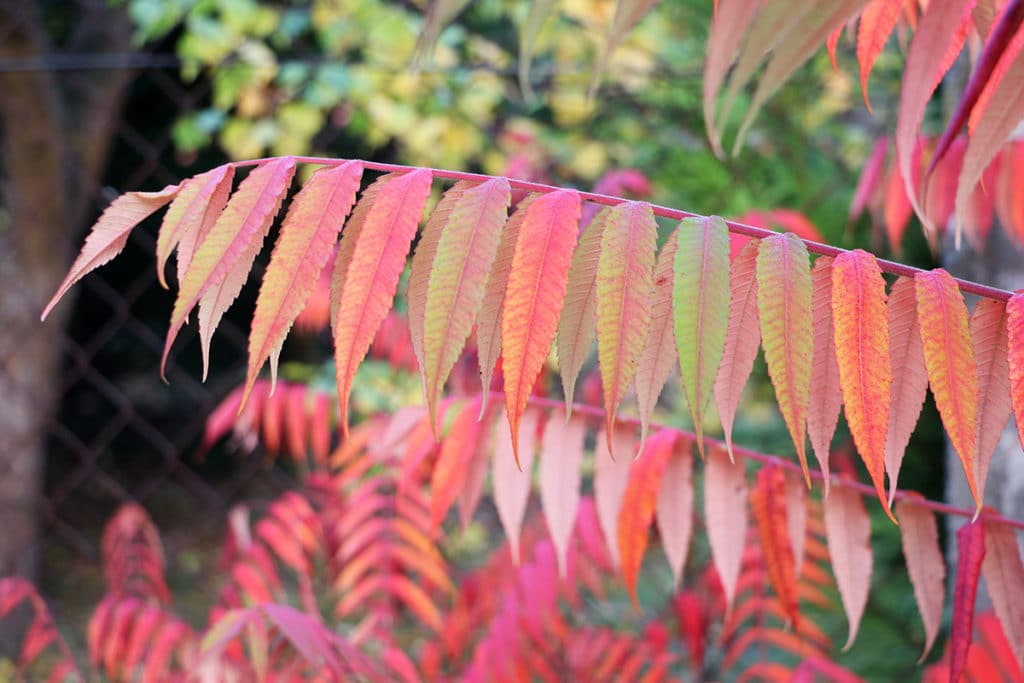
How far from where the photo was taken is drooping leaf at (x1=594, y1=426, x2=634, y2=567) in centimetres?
67

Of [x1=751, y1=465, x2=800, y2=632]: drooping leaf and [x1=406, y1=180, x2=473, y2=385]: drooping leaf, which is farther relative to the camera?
[x1=751, y1=465, x2=800, y2=632]: drooping leaf

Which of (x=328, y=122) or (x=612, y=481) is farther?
(x=328, y=122)

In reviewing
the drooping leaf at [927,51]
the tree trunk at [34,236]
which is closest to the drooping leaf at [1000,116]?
the drooping leaf at [927,51]

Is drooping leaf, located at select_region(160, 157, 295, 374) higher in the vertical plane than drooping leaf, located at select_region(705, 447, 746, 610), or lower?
higher

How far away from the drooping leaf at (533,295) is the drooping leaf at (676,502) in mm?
281

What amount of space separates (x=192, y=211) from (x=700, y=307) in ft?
0.83

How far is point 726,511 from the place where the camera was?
25.9 inches

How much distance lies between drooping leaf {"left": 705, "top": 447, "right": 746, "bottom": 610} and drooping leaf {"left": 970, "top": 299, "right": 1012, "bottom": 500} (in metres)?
0.20

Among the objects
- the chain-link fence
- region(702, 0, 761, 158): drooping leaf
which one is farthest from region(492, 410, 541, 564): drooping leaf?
the chain-link fence

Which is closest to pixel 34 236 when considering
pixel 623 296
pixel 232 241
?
pixel 232 241

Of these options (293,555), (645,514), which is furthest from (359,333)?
(293,555)

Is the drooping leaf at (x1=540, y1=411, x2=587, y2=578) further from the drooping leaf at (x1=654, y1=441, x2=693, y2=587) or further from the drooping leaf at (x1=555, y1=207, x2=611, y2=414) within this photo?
the drooping leaf at (x1=555, y1=207, x2=611, y2=414)

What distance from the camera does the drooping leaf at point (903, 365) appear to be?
1.50 feet

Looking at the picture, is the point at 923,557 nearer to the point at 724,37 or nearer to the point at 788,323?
the point at 788,323
